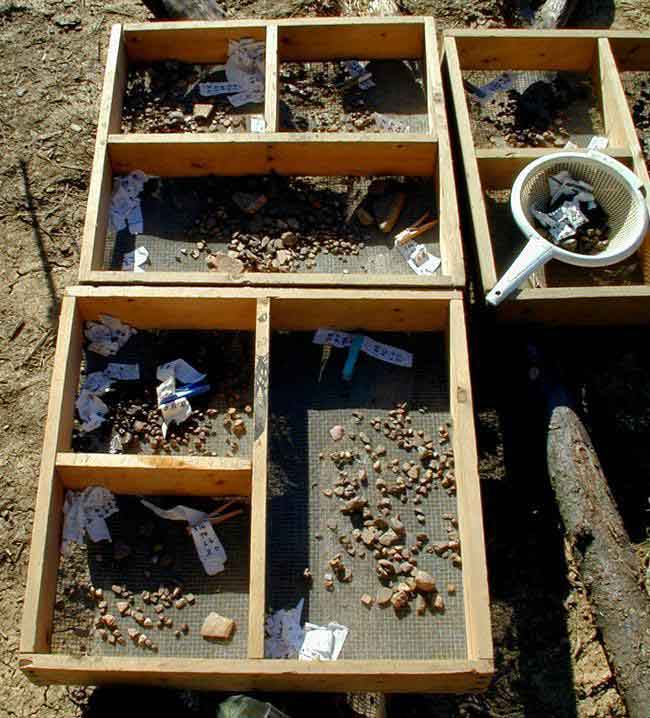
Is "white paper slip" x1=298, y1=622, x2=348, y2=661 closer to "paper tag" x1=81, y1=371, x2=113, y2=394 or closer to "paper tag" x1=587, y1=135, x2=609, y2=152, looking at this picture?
"paper tag" x1=81, y1=371, x2=113, y2=394

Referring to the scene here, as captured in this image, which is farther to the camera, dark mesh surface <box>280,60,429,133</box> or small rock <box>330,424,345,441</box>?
dark mesh surface <box>280,60,429,133</box>

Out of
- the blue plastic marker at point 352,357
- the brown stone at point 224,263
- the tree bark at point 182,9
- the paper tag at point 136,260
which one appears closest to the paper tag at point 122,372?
the paper tag at point 136,260

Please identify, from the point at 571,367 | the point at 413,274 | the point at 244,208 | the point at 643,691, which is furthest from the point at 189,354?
the point at 643,691

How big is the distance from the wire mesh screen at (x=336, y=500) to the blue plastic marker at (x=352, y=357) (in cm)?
3

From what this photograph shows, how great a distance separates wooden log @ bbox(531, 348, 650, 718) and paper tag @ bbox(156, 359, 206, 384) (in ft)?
5.23

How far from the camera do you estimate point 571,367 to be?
3.84m

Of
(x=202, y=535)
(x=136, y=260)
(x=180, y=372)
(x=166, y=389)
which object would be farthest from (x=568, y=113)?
(x=202, y=535)

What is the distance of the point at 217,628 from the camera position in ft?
9.45

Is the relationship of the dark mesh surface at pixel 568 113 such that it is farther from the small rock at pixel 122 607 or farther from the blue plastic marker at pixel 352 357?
the small rock at pixel 122 607

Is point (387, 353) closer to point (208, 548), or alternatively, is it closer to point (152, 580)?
point (208, 548)

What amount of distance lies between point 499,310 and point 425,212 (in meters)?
0.66

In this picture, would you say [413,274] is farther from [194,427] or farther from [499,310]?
[194,427]

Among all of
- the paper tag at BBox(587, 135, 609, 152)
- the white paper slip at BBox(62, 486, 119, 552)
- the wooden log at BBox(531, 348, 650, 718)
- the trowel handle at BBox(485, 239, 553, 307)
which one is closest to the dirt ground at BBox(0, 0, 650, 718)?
the wooden log at BBox(531, 348, 650, 718)

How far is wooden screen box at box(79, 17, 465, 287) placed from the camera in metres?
3.53
